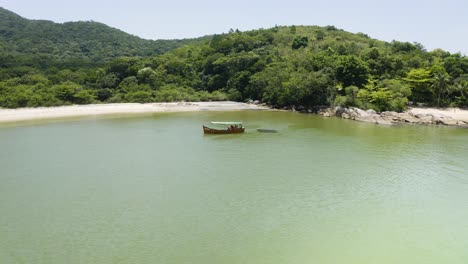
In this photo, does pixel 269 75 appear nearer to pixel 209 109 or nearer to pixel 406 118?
pixel 209 109

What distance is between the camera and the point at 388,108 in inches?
1745

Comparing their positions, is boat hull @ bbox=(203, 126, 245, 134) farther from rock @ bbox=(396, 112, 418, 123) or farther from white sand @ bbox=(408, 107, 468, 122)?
white sand @ bbox=(408, 107, 468, 122)

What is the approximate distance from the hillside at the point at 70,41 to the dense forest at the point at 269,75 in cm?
243

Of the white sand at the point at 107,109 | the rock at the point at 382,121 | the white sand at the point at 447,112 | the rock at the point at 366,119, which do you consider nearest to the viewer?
the rock at the point at 382,121

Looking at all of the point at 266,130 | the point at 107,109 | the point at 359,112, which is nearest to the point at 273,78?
the point at 359,112

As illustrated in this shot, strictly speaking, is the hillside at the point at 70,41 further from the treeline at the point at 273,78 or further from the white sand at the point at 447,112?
the white sand at the point at 447,112

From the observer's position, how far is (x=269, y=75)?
55.6 m

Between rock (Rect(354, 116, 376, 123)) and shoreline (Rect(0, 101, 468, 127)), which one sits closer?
shoreline (Rect(0, 101, 468, 127))

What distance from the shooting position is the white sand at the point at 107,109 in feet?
147

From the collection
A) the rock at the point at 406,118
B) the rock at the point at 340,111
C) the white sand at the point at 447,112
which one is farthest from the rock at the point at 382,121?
the rock at the point at 340,111

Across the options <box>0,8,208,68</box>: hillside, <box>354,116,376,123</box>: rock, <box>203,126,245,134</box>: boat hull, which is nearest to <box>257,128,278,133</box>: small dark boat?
<box>203,126,245,134</box>: boat hull

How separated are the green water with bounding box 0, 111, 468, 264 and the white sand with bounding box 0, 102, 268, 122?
44.7 feet

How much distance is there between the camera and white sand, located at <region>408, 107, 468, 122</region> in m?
41.6

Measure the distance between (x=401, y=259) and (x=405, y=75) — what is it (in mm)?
42407
